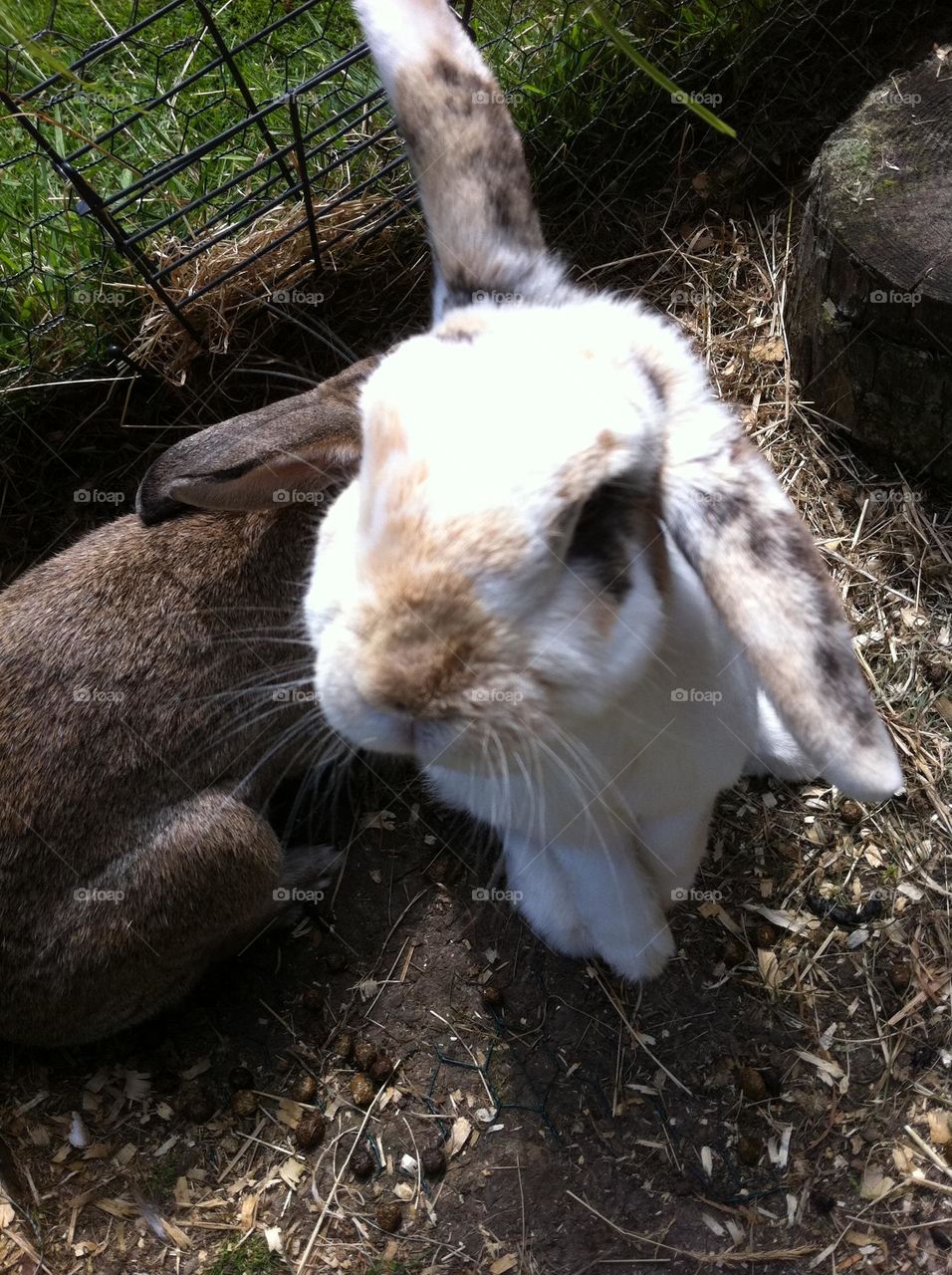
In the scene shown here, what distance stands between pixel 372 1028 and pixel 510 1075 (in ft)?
1.34

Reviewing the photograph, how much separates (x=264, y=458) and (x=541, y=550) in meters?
1.12

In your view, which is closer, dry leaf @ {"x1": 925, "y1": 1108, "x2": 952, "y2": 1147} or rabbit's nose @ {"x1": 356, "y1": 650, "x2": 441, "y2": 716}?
rabbit's nose @ {"x1": 356, "y1": 650, "x2": 441, "y2": 716}

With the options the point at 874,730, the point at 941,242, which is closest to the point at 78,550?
the point at 874,730

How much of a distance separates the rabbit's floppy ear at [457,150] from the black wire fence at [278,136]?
36.5 inches

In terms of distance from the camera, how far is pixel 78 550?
300cm

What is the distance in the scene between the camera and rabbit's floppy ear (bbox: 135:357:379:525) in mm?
2561

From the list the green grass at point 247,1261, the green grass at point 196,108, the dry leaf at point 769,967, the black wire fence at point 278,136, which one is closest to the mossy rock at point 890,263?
the black wire fence at point 278,136

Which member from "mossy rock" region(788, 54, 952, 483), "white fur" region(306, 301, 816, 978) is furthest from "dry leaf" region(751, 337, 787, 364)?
"white fur" region(306, 301, 816, 978)

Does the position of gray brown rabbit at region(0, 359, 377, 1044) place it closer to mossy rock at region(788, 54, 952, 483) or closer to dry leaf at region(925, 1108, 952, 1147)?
mossy rock at region(788, 54, 952, 483)

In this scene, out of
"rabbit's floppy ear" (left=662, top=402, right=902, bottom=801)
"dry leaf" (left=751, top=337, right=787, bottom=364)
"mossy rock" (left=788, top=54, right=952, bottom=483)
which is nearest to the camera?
"rabbit's floppy ear" (left=662, top=402, right=902, bottom=801)

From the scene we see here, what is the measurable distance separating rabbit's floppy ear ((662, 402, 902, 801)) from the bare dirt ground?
4.06 feet

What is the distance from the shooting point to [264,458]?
2.54 m

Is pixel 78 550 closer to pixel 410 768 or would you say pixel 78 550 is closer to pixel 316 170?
pixel 410 768

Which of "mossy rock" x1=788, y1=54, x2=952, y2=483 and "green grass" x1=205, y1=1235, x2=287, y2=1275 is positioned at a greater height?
"mossy rock" x1=788, y1=54, x2=952, y2=483
